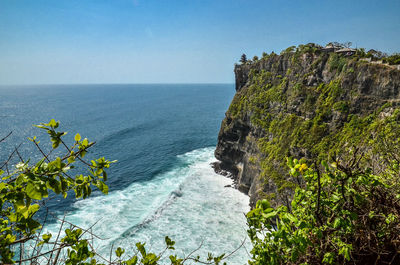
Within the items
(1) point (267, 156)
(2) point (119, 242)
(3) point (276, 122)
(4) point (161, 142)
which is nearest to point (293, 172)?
(2) point (119, 242)

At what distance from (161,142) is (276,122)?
34.7 meters

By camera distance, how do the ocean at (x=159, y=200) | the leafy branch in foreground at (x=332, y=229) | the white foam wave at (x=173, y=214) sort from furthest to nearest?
1. the ocean at (x=159, y=200)
2. the white foam wave at (x=173, y=214)
3. the leafy branch in foreground at (x=332, y=229)

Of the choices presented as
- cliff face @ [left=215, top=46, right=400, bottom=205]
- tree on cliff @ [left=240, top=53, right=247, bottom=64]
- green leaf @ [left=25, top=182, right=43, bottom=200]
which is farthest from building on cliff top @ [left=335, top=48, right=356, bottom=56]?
green leaf @ [left=25, top=182, right=43, bottom=200]

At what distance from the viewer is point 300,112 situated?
2906cm

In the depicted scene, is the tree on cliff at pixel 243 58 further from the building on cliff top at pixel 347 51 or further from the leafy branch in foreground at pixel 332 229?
the leafy branch in foreground at pixel 332 229

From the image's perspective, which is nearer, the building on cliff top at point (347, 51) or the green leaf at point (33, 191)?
the green leaf at point (33, 191)

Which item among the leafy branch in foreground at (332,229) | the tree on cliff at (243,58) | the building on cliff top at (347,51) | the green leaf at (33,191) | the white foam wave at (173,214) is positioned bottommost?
the white foam wave at (173,214)

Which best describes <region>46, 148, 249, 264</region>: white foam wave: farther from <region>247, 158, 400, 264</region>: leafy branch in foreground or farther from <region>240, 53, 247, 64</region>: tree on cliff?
<region>240, 53, 247, 64</region>: tree on cliff

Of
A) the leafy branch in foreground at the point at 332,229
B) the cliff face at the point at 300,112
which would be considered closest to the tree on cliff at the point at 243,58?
the cliff face at the point at 300,112

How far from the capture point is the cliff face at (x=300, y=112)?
850 inches

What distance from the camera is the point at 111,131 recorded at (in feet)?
216

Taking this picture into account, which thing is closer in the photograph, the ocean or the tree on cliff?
the ocean

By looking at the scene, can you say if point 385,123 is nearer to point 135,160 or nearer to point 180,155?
point 180,155

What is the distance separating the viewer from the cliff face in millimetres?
21578
